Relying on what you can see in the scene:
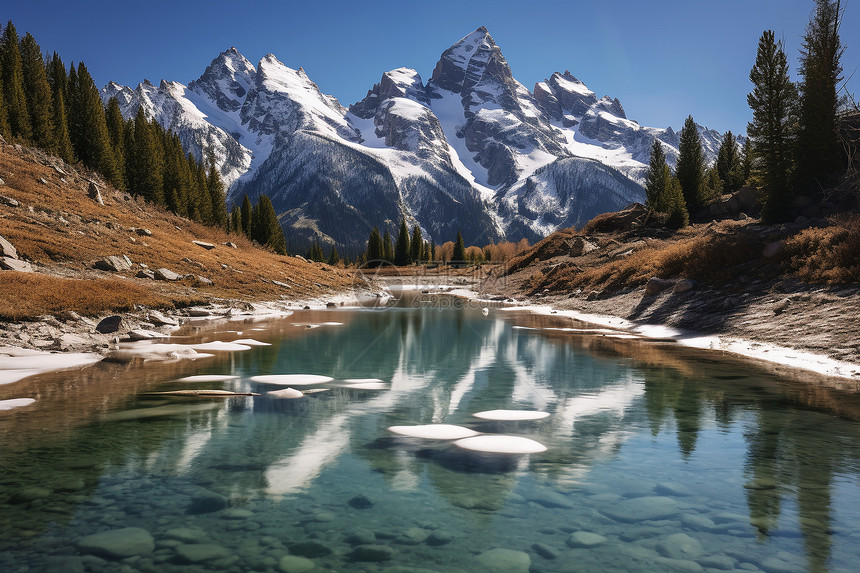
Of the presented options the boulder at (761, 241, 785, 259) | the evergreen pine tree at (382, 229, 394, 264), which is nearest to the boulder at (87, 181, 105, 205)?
the boulder at (761, 241, 785, 259)

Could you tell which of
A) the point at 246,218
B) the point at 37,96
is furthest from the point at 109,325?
the point at 246,218

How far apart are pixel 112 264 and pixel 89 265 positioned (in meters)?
1.44

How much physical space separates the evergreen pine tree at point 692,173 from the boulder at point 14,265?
65503mm

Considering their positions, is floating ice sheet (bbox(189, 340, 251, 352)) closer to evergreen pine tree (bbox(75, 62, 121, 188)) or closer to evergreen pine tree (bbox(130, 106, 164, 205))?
evergreen pine tree (bbox(75, 62, 121, 188))

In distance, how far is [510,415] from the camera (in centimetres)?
1062

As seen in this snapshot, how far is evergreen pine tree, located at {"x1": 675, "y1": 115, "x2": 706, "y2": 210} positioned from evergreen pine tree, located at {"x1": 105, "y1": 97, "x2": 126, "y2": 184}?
75115mm

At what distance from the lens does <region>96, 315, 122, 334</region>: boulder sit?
2012 cm

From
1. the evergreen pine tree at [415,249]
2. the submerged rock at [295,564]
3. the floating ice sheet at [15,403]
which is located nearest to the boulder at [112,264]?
the floating ice sheet at [15,403]

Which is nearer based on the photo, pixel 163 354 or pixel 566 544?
pixel 566 544

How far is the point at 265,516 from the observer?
19.0 ft

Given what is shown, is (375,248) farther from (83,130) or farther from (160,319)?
(160,319)

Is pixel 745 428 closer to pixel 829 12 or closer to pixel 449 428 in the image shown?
pixel 449 428

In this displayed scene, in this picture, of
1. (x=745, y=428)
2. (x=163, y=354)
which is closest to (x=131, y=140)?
(x=163, y=354)

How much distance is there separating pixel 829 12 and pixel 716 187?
2945cm
